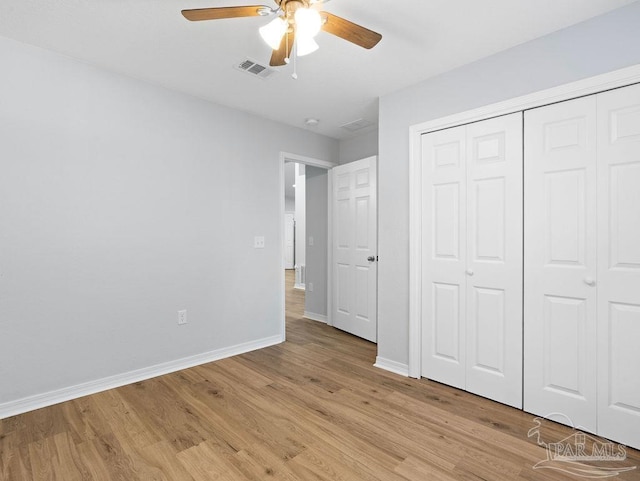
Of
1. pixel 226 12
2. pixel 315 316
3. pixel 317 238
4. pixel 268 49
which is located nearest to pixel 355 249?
pixel 317 238

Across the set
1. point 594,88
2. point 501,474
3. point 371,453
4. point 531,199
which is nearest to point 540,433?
point 501,474

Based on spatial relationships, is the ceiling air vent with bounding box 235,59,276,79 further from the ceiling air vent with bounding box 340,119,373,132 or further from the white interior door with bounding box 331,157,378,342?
the white interior door with bounding box 331,157,378,342

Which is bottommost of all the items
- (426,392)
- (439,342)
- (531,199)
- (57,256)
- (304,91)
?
(426,392)

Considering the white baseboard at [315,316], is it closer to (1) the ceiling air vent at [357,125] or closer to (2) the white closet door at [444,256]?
(2) the white closet door at [444,256]

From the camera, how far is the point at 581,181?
2.11m

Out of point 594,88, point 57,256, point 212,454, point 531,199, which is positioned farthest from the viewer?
point 57,256

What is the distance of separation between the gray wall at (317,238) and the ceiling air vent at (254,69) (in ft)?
6.57

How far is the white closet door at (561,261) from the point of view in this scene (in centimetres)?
208

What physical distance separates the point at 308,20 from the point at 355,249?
2833 millimetres

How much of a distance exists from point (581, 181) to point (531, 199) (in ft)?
0.94

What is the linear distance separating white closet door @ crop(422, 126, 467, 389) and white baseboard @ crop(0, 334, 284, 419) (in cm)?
183

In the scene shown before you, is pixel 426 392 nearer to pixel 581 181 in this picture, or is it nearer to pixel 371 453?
pixel 371 453

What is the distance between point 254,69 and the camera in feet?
8.84

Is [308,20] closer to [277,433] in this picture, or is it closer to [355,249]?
[277,433]
